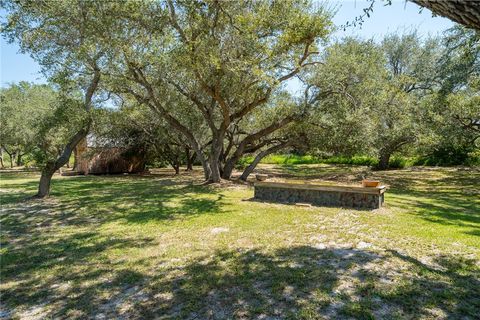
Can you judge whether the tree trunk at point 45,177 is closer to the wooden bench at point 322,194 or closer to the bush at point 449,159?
the wooden bench at point 322,194

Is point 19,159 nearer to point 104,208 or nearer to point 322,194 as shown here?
point 104,208

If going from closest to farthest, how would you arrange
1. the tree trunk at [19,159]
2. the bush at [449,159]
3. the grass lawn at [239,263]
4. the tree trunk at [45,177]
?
the grass lawn at [239,263] < the tree trunk at [45,177] < the bush at [449,159] < the tree trunk at [19,159]

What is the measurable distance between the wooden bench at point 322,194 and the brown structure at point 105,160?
39.3ft

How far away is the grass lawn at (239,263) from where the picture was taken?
3096 millimetres

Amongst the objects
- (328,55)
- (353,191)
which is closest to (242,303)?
(353,191)

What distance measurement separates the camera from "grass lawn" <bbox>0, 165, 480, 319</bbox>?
310cm

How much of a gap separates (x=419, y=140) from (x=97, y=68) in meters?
13.3

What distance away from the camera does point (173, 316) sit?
296 cm

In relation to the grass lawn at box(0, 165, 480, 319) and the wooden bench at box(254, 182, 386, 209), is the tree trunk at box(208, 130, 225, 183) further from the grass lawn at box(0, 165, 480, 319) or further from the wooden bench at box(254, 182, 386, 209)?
the grass lawn at box(0, 165, 480, 319)

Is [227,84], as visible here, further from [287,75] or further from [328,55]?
[328,55]

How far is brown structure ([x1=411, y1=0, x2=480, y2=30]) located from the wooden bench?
245 inches

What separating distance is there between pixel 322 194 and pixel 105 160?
14353mm

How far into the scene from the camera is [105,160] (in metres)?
18.9

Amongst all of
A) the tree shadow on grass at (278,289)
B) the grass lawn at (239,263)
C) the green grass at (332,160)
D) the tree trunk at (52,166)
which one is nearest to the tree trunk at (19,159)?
the green grass at (332,160)
